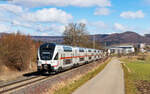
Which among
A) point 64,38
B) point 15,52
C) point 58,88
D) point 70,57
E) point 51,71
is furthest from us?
point 64,38

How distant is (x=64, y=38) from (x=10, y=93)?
5391 centimetres

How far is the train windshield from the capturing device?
71.4ft

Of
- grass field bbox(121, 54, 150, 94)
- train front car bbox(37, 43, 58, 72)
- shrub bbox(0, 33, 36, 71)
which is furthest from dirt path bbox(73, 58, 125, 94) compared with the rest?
shrub bbox(0, 33, 36, 71)

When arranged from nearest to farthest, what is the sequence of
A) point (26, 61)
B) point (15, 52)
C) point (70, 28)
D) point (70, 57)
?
point (15, 52), point (26, 61), point (70, 57), point (70, 28)

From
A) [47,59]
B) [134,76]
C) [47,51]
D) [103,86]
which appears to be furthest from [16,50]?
[134,76]

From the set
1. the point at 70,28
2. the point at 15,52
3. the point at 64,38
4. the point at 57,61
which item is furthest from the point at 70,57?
the point at 70,28

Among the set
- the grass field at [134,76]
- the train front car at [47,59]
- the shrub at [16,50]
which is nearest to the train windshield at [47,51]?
the train front car at [47,59]

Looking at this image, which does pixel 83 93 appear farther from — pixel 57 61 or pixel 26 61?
pixel 26 61

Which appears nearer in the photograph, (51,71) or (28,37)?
(51,71)

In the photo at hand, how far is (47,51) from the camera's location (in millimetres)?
21953

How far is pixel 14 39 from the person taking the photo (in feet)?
79.4

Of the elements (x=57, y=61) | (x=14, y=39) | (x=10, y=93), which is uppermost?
(x=14, y=39)

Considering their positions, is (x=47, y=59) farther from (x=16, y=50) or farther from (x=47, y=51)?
(x=16, y=50)

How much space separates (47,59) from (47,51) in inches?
35.8
